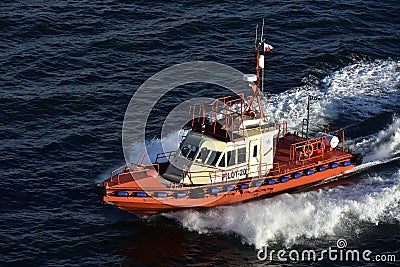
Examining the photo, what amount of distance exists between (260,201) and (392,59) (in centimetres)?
2257

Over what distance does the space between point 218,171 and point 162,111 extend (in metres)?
13.0

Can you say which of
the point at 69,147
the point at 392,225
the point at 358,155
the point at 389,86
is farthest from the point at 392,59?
the point at 69,147

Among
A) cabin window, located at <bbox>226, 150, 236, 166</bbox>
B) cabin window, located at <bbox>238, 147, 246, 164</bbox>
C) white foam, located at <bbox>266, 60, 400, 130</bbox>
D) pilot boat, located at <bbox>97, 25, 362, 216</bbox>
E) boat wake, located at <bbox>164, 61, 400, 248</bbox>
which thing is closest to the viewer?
pilot boat, located at <bbox>97, 25, 362, 216</bbox>

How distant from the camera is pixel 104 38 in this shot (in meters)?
65.9

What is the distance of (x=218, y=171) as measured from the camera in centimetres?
4672

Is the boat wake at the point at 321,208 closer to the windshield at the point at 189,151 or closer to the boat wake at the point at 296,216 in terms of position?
the boat wake at the point at 296,216

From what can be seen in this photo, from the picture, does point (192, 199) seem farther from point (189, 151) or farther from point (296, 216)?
point (296, 216)

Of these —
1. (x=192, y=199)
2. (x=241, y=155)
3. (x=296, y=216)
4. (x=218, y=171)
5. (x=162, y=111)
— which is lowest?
(x=296, y=216)

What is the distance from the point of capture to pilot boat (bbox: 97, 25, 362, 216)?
149 feet

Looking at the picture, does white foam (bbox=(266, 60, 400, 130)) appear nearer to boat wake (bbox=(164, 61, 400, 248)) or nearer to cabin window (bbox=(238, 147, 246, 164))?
boat wake (bbox=(164, 61, 400, 248))

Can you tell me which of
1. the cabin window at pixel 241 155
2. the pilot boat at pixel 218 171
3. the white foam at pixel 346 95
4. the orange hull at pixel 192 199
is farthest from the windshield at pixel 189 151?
the white foam at pixel 346 95

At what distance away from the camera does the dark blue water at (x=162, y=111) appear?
45031mm

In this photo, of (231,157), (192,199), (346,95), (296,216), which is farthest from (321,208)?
(346,95)

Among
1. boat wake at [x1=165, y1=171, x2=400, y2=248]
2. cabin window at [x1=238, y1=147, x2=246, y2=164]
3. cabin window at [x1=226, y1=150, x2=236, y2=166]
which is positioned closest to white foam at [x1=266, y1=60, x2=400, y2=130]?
boat wake at [x1=165, y1=171, x2=400, y2=248]
